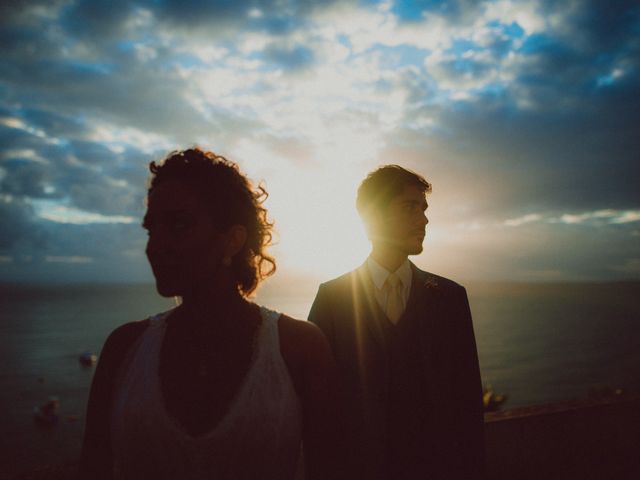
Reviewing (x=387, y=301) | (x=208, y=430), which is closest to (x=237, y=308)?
(x=208, y=430)

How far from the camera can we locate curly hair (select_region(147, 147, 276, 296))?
1930 mm

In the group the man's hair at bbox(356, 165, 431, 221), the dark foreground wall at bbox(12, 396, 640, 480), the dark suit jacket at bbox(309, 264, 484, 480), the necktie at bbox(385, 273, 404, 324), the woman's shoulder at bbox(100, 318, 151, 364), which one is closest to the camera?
the woman's shoulder at bbox(100, 318, 151, 364)

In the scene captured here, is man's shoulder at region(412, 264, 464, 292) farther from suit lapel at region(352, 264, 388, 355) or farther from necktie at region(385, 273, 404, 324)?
suit lapel at region(352, 264, 388, 355)

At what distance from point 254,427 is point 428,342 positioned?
1483 mm

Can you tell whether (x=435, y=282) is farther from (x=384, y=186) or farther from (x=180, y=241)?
(x=180, y=241)

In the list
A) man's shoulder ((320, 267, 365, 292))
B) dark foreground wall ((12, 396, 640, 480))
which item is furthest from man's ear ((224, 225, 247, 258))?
dark foreground wall ((12, 396, 640, 480))

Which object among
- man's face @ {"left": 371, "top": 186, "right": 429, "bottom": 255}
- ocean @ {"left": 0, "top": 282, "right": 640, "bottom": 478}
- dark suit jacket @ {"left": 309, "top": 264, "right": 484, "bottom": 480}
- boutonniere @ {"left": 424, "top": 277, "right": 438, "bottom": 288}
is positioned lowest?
ocean @ {"left": 0, "top": 282, "right": 640, "bottom": 478}

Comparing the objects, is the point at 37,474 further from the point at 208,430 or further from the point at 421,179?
the point at 421,179

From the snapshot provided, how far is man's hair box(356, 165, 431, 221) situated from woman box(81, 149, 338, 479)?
1.34 m

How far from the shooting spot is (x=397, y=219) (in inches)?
118

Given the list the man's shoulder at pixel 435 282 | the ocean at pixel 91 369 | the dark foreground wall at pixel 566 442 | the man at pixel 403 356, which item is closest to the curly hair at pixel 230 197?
the man at pixel 403 356

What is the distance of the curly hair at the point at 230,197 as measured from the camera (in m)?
1.93

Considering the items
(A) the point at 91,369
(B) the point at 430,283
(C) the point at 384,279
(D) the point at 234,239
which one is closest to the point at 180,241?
(D) the point at 234,239

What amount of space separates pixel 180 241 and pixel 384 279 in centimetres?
160
